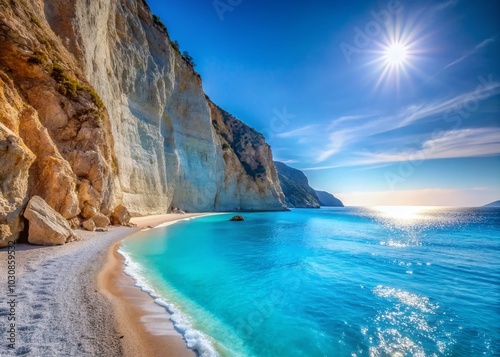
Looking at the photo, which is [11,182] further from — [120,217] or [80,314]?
[120,217]

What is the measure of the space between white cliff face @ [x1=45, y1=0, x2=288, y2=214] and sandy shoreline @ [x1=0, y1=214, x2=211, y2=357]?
16.0m

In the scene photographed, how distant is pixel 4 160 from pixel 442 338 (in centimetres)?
1325

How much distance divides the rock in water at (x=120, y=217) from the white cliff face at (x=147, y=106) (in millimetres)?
3598

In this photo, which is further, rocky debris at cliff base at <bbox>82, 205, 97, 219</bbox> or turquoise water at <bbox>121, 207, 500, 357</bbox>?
rocky debris at cliff base at <bbox>82, 205, 97, 219</bbox>

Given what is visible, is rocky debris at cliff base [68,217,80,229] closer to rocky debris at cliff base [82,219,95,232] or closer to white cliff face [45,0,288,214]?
rocky debris at cliff base [82,219,95,232]

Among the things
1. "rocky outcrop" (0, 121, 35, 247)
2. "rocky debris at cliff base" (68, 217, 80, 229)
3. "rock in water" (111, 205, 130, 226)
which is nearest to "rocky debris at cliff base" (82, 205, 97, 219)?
"rocky debris at cliff base" (68, 217, 80, 229)

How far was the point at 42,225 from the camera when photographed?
8695 millimetres

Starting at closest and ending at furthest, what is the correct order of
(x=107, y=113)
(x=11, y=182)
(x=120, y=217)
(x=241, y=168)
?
(x=11, y=182), (x=107, y=113), (x=120, y=217), (x=241, y=168)

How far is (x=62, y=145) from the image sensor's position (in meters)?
12.9

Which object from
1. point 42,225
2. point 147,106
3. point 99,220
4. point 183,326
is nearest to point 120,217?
point 99,220

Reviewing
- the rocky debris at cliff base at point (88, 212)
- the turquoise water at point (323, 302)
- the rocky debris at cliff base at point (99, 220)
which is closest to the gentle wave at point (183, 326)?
the turquoise water at point (323, 302)

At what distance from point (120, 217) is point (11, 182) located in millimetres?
10625

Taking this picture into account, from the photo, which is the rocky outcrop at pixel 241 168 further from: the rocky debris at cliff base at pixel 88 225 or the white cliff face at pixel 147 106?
the rocky debris at cliff base at pixel 88 225

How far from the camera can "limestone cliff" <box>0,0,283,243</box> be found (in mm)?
10578
